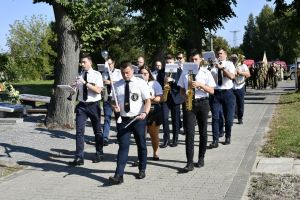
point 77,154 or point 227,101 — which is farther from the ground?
point 227,101

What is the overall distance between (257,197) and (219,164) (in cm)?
216

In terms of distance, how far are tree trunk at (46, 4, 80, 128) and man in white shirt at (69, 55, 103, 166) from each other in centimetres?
389

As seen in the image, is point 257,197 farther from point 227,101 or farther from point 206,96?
point 227,101

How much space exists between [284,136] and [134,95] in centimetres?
465

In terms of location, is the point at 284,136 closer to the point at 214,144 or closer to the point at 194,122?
the point at 214,144

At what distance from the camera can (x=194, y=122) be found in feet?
28.1

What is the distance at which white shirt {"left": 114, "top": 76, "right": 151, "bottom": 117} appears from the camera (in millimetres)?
7910

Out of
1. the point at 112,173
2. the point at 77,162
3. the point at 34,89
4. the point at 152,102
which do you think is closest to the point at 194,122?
the point at 152,102

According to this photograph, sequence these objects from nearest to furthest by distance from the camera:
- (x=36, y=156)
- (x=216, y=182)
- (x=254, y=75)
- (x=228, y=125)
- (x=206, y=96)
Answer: (x=216, y=182)
(x=206, y=96)
(x=36, y=156)
(x=228, y=125)
(x=254, y=75)

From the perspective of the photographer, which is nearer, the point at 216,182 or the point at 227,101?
the point at 216,182

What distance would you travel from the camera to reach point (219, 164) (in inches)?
349

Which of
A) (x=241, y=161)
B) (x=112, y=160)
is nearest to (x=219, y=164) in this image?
(x=241, y=161)

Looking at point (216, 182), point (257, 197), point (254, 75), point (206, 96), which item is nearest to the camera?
point (257, 197)

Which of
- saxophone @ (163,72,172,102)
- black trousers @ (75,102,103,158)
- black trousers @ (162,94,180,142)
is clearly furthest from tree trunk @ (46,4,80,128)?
black trousers @ (75,102,103,158)
